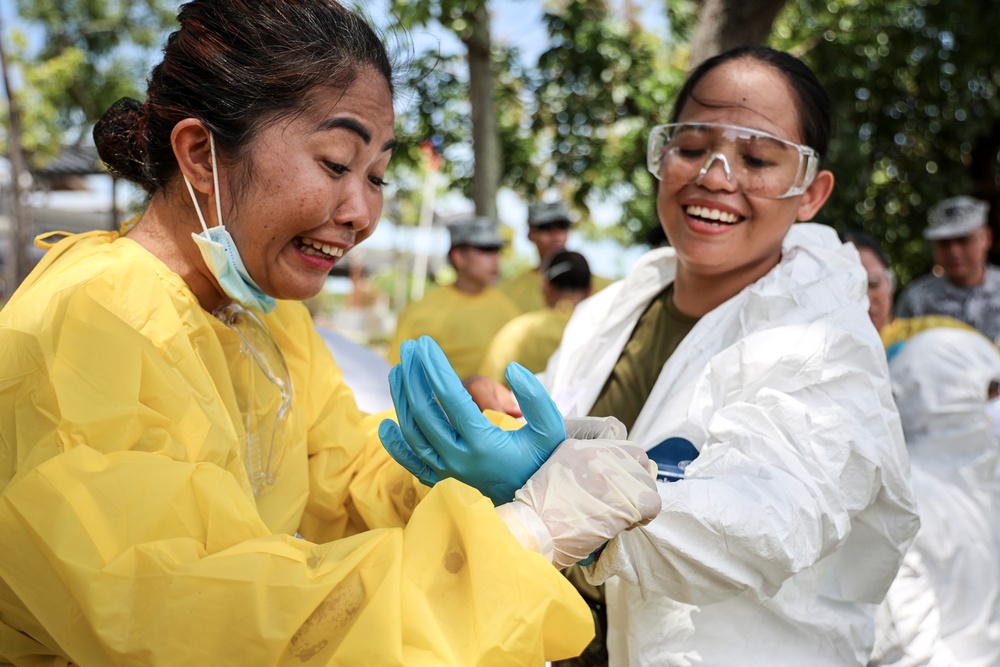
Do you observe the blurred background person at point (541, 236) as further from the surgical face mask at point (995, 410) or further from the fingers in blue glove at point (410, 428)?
the fingers in blue glove at point (410, 428)

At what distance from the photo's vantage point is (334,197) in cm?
168

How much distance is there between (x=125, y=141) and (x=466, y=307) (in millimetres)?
4445

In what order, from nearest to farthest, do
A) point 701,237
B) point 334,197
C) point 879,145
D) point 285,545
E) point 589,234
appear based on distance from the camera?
point 285,545 → point 334,197 → point 701,237 → point 879,145 → point 589,234

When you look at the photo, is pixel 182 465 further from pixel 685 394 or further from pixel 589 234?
pixel 589 234

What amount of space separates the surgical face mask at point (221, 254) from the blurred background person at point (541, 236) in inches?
195

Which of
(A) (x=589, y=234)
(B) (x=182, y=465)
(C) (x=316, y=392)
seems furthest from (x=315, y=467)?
(A) (x=589, y=234)

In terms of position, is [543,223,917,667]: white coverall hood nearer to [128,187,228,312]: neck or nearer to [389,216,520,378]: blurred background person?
[128,187,228,312]: neck

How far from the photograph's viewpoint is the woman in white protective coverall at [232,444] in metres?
1.21

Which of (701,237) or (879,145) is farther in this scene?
(879,145)

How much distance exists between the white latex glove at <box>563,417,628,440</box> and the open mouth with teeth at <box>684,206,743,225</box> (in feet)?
2.92

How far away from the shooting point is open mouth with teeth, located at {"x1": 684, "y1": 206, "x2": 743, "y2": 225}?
7.41 feet

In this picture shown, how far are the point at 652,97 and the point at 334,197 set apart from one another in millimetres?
5512

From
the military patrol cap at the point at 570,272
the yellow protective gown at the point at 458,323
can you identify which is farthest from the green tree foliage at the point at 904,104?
the yellow protective gown at the point at 458,323

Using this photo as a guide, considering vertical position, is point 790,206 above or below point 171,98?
below
